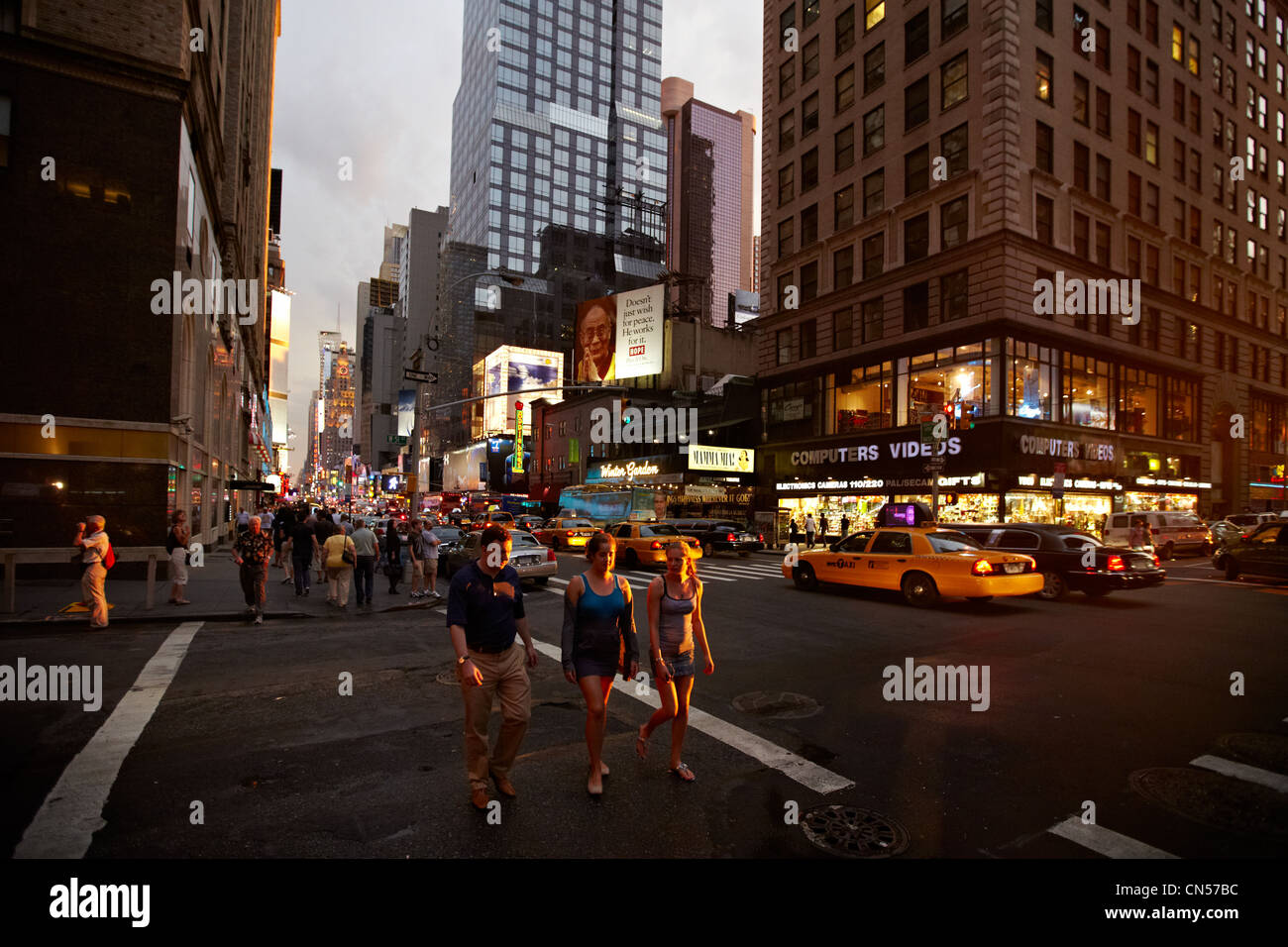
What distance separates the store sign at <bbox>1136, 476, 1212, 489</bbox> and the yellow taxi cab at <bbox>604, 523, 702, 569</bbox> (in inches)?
988

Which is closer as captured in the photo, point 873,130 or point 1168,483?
point 1168,483

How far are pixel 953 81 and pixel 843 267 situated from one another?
30.7ft

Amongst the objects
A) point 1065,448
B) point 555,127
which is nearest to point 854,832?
point 1065,448

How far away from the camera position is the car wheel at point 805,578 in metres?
15.4

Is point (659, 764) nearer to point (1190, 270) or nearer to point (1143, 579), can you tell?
point (1143, 579)

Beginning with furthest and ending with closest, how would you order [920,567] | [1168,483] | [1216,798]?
[1168,483] < [920,567] < [1216,798]

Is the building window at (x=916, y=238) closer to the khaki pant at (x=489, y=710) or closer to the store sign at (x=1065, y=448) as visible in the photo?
the store sign at (x=1065, y=448)

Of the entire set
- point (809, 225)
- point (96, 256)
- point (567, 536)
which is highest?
point (809, 225)

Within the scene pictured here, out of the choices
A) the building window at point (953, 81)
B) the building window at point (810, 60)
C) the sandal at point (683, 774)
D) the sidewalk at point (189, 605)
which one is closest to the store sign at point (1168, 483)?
the building window at point (953, 81)

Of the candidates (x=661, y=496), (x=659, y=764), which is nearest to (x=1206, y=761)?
(x=659, y=764)

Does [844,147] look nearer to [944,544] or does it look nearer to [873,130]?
[873,130]

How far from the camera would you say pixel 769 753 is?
5.39m

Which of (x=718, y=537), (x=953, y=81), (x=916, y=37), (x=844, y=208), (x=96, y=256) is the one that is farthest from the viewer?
(x=844, y=208)

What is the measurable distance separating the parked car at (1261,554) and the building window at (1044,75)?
22.3m
